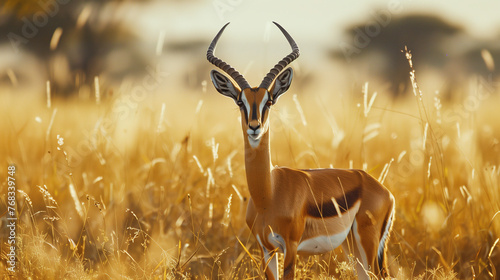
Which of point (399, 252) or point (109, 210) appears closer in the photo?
point (399, 252)

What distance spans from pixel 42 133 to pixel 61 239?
2.59 metres

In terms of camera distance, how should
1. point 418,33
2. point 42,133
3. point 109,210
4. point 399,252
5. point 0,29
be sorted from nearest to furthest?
point 399,252, point 109,210, point 42,133, point 0,29, point 418,33

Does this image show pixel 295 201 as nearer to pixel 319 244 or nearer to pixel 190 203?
pixel 319 244

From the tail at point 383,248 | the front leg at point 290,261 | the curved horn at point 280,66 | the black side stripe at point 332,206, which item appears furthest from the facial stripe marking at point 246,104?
the tail at point 383,248

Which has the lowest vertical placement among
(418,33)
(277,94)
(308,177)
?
(418,33)

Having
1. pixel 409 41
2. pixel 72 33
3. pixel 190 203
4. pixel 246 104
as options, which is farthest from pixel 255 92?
pixel 409 41

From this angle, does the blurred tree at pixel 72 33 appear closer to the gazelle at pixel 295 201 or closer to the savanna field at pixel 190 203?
the savanna field at pixel 190 203

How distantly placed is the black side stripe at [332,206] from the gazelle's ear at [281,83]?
90 centimetres

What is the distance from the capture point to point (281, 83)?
5016 mm

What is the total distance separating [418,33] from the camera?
83.4ft

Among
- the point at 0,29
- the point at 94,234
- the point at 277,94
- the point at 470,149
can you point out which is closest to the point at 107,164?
the point at 94,234

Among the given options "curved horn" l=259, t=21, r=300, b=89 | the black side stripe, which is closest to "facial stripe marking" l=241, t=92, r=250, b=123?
"curved horn" l=259, t=21, r=300, b=89

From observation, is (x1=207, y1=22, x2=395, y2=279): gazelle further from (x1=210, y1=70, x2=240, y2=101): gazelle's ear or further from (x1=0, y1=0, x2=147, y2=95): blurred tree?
(x1=0, y1=0, x2=147, y2=95): blurred tree

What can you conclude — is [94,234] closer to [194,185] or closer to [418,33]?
[194,185]
